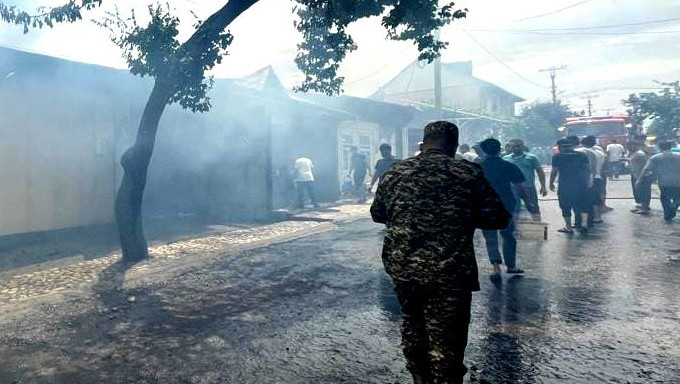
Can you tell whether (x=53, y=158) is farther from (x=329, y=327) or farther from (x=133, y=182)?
(x=329, y=327)

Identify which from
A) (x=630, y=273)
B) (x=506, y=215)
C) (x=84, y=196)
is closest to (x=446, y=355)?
(x=506, y=215)

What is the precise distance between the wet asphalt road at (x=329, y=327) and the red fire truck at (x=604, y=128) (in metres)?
16.2

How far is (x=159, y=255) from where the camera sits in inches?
331

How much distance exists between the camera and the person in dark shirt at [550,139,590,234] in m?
8.79

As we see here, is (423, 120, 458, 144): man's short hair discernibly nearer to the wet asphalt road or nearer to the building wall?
the wet asphalt road

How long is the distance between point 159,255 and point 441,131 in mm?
6769

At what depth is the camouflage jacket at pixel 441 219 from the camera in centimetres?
273

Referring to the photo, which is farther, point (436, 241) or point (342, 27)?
point (342, 27)

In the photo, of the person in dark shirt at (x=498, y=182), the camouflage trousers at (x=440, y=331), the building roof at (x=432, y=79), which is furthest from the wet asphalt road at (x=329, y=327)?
the building roof at (x=432, y=79)

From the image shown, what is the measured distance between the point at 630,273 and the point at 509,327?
2.91 m

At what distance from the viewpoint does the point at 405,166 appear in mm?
2959

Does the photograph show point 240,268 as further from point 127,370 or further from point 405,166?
point 405,166

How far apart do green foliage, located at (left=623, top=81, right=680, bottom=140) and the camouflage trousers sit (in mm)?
24123

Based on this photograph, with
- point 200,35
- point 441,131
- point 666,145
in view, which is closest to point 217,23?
point 200,35
